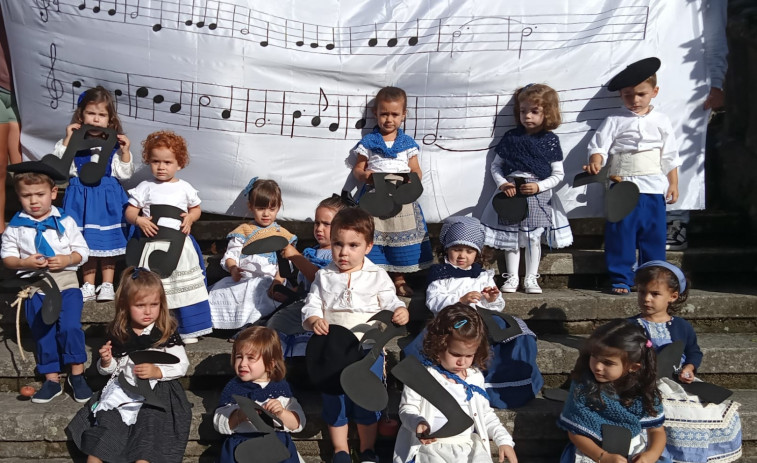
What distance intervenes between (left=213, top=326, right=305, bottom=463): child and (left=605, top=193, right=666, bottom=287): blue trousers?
7.13 feet

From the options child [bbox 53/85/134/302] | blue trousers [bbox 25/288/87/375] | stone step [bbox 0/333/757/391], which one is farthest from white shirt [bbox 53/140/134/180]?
stone step [bbox 0/333/757/391]

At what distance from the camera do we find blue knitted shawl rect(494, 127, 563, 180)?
16.2 ft

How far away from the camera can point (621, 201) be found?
4.77m

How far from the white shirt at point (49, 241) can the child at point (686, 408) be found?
2965 millimetres

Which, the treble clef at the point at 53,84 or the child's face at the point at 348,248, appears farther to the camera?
the treble clef at the point at 53,84

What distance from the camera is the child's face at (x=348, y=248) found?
154 inches

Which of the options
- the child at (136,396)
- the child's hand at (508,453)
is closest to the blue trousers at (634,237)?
the child's hand at (508,453)

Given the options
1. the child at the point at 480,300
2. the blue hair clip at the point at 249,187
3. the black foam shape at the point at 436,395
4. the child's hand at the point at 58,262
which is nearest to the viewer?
the black foam shape at the point at 436,395

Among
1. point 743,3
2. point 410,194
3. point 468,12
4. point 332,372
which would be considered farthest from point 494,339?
point 743,3

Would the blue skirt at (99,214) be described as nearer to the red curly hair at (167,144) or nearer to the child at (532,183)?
the red curly hair at (167,144)

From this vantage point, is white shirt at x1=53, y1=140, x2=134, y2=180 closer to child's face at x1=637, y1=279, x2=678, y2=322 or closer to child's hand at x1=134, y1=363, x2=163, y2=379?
child's hand at x1=134, y1=363, x2=163, y2=379

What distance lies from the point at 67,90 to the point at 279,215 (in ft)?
5.10

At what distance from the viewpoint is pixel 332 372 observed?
3.83m

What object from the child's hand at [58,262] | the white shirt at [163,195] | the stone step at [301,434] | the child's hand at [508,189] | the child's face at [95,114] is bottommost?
the stone step at [301,434]
